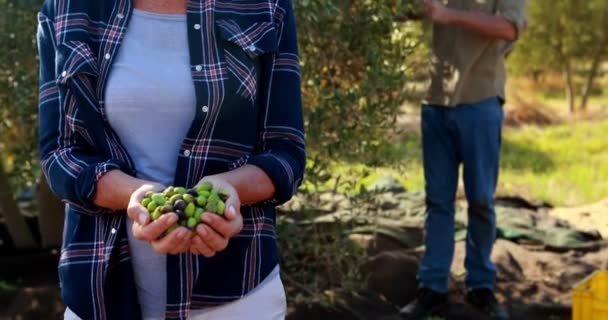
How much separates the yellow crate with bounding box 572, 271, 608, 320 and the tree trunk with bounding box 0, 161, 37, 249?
3.20 m

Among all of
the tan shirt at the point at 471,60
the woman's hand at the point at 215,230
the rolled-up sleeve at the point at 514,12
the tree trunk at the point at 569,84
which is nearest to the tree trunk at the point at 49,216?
the tan shirt at the point at 471,60

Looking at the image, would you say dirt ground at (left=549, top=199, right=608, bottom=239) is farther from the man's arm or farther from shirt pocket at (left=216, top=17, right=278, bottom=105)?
shirt pocket at (left=216, top=17, right=278, bottom=105)

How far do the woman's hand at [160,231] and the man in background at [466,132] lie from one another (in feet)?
10.6

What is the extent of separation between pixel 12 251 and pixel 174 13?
4048mm

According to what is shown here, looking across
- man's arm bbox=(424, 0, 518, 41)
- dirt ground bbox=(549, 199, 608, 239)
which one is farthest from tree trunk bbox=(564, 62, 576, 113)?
man's arm bbox=(424, 0, 518, 41)

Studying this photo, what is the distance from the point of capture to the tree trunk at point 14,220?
555cm

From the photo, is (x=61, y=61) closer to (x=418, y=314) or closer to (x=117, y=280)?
(x=117, y=280)

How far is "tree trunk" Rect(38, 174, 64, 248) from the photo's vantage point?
543 cm

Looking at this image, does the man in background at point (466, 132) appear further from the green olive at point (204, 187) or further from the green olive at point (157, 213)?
the green olive at point (157, 213)

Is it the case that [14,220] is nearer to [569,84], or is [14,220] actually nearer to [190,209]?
[190,209]

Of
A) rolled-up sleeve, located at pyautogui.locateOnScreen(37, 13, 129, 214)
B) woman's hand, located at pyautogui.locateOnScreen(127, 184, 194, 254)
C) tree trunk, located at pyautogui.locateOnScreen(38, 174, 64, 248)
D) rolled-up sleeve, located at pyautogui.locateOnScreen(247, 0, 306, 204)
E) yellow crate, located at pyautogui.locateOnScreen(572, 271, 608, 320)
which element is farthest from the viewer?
tree trunk, located at pyautogui.locateOnScreen(38, 174, 64, 248)

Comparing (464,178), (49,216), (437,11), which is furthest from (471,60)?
(49,216)

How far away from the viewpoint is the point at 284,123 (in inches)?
81.0

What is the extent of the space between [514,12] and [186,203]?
138 inches
